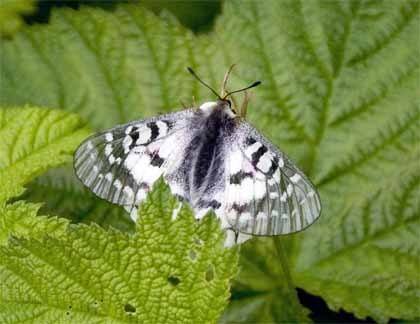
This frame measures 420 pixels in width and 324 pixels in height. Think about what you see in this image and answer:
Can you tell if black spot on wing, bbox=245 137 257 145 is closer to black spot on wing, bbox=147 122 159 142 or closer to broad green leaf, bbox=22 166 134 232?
black spot on wing, bbox=147 122 159 142

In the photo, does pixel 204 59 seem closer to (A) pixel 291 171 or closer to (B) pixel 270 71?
(B) pixel 270 71

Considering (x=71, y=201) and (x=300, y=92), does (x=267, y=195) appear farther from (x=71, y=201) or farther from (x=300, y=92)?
(x=71, y=201)

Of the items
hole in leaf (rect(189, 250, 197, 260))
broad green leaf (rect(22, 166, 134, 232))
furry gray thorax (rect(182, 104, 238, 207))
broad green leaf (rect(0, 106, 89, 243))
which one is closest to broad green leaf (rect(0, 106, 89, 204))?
Result: broad green leaf (rect(0, 106, 89, 243))

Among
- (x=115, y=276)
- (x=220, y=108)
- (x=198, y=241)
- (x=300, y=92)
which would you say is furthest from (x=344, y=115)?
(x=115, y=276)

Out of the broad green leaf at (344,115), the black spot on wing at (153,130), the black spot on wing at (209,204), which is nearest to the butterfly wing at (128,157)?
the black spot on wing at (153,130)

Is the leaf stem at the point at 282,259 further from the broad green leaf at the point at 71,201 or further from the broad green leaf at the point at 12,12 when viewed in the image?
the broad green leaf at the point at 12,12

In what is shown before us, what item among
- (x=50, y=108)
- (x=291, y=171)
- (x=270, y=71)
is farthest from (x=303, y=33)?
(x=50, y=108)
